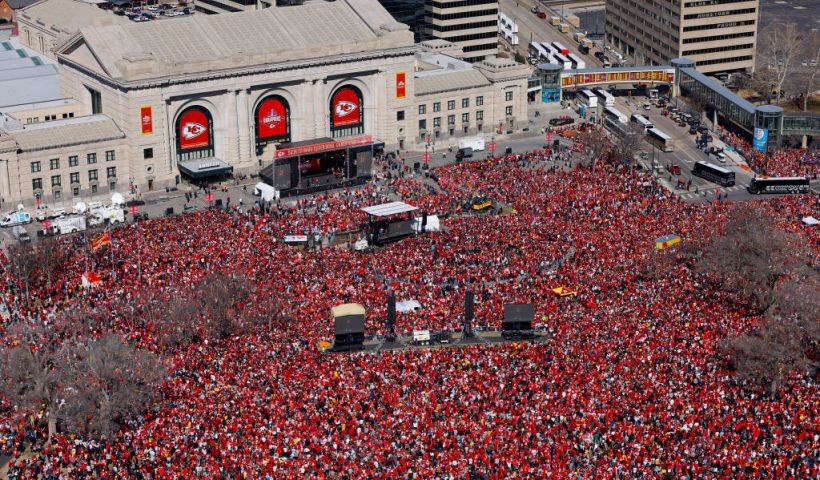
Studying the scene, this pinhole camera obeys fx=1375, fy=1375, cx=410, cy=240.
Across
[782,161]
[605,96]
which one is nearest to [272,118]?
[605,96]

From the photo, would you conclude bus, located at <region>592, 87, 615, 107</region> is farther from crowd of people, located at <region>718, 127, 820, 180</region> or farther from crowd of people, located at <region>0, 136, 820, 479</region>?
crowd of people, located at <region>0, 136, 820, 479</region>

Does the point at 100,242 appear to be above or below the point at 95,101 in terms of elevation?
below

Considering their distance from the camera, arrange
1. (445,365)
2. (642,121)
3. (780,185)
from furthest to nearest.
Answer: (642,121) < (780,185) < (445,365)

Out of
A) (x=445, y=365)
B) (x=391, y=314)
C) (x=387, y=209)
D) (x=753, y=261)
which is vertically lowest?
(x=387, y=209)

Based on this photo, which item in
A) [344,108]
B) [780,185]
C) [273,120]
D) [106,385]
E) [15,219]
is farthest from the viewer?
[344,108]

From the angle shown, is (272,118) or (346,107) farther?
(346,107)

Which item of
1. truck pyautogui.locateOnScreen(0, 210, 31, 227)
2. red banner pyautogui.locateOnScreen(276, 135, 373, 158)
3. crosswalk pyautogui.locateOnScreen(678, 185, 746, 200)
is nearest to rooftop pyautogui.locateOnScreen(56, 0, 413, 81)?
red banner pyautogui.locateOnScreen(276, 135, 373, 158)

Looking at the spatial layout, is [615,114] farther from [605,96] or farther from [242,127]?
[242,127]

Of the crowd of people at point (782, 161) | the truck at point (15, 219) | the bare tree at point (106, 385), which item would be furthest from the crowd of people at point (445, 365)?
the crowd of people at point (782, 161)

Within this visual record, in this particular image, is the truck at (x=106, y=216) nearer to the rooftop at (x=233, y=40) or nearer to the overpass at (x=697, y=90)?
the rooftop at (x=233, y=40)
